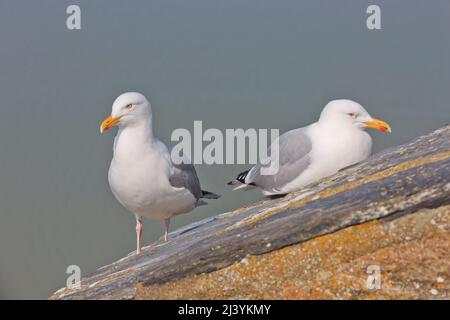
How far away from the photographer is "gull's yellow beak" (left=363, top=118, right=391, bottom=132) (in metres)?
7.41

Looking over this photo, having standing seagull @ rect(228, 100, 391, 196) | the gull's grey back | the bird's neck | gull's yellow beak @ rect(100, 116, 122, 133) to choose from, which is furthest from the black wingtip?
gull's yellow beak @ rect(100, 116, 122, 133)

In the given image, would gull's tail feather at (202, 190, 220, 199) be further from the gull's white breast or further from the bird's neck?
the bird's neck

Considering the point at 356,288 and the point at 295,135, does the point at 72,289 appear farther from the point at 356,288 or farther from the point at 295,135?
the point at 295,135

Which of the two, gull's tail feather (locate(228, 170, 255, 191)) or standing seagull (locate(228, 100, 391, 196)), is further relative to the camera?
gull's tail feather (locate(228, 170, 255, 191))

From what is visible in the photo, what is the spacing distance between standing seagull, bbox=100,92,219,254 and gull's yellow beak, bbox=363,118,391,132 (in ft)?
8.01

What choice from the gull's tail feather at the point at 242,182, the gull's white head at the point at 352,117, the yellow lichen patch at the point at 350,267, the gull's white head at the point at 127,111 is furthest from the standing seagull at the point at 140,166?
the yellow lichen patch at the point at 350,267

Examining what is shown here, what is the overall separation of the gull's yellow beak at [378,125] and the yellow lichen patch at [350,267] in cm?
350

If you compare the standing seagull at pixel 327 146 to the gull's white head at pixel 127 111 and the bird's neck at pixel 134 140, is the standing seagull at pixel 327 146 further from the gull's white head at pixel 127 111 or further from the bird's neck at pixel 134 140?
the gull's white head at pixel 127 111

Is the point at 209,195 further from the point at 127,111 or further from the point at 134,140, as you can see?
the point at 127,111

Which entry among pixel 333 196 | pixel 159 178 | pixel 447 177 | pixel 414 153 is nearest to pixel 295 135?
pixel 159 178

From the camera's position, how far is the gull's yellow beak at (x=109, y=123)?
278 inches

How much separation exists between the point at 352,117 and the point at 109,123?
9.78 ft

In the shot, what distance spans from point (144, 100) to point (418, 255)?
4402 millimetres

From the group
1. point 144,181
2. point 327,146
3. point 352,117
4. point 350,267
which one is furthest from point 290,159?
point 350,267
